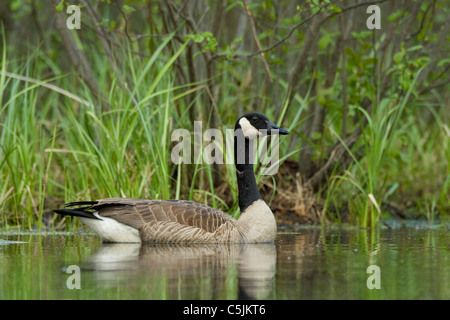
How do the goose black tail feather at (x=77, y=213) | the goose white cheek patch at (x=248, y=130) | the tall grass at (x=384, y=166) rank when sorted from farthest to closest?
the tall grass at (x=384, y=166) < the goose white cheek patch at (x=248, y=130) < the goose black tail feather at (x=77, y=213)

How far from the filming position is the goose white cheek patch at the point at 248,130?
31.8 feet

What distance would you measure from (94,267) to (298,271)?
1.76 meters

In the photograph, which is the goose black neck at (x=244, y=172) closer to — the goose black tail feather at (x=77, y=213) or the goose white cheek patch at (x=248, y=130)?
the goose white cheek patch at (x=248, y=130)

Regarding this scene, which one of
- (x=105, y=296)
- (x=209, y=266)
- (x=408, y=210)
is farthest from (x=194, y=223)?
(x=408, y=210)

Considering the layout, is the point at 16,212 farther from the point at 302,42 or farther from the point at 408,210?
the point at 408,210

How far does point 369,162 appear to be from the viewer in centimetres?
1066

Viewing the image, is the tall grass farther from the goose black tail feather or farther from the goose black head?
the goose black tail feather

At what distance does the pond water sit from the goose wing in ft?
1.00

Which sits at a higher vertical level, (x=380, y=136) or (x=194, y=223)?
(x=380, y=136)

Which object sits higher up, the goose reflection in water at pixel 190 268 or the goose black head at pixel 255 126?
the goose black head at pixel 255 126

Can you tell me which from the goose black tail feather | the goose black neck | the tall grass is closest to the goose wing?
the goose black tail feather

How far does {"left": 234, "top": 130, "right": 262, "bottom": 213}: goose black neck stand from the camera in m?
9.49

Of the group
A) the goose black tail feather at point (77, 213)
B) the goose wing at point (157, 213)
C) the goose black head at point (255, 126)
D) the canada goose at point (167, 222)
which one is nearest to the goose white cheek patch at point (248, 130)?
the goose black head at point (255, 126)
